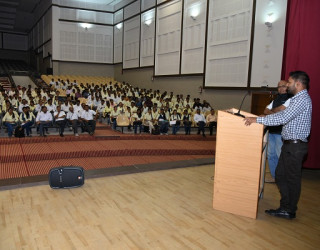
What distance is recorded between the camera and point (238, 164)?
223 cm

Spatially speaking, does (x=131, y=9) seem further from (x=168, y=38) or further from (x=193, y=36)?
(x=193, y=36)

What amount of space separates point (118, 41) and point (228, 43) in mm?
7663

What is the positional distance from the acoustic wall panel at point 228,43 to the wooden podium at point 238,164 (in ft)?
17.4

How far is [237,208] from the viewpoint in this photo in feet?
7.51

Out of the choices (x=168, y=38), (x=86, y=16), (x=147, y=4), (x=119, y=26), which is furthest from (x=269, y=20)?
(x=86, y=16)

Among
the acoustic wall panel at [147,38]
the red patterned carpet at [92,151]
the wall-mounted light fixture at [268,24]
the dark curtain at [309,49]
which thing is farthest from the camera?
the acoustic wall panel at [147,38]

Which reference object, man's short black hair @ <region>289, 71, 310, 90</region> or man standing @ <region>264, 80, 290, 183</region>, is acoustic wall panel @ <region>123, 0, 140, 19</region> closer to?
man standing @ <region>264, 80, 290, 183</region>

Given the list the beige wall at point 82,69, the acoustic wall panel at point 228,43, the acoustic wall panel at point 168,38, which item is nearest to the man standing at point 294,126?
the acoustic wall panel at point 228,43

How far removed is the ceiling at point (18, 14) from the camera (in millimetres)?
14734

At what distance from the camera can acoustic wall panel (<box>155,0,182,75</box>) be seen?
32.1 ft

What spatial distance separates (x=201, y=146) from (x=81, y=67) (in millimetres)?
10325

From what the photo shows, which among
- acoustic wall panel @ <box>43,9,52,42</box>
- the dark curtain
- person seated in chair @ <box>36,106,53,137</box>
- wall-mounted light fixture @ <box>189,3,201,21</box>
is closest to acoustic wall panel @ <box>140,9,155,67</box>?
wall-mounted light fixture @ <box>189,3,201,21</box>

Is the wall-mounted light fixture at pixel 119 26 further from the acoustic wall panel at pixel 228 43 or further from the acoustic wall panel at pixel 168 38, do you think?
the acoustic wall panel at pixel 228 43

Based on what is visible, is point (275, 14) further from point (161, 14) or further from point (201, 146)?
point (161, 14)
